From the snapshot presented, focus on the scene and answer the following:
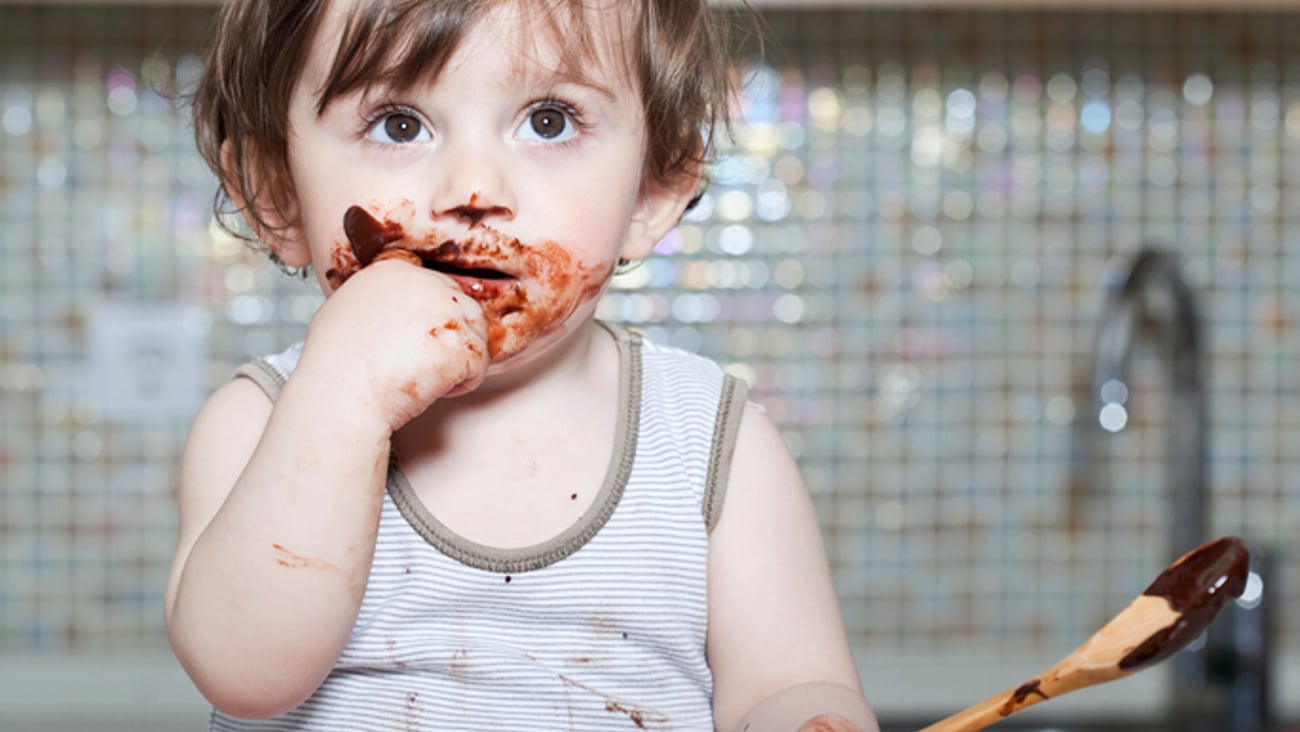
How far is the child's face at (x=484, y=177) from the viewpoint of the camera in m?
0.57

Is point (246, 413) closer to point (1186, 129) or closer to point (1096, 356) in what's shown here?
point (1096, 356)

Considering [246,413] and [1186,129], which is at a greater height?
[1186,129]

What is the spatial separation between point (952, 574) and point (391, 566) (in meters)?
0.96

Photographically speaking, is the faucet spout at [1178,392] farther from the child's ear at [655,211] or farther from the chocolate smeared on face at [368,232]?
the chocolate smeared on face at [368,232]

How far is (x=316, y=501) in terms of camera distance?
535 mm

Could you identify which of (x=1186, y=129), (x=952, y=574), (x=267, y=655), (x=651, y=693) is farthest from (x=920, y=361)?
(x=267, y=655)

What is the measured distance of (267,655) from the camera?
54 centimetres

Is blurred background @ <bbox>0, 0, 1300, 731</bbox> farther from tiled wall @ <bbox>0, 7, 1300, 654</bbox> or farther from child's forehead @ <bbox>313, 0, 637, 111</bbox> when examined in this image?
child's forehead @ <bbox>313, 0, 637, 111</bbox>

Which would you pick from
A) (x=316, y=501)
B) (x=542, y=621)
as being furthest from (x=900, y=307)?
(x=316, y=501)

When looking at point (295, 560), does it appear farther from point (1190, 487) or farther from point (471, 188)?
point (1190, 487)

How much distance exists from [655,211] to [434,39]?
0.60 ft

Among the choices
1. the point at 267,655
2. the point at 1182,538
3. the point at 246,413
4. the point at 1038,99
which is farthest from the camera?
the point at 1038,99

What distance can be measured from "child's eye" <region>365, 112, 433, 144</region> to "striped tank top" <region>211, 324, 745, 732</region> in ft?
0.50

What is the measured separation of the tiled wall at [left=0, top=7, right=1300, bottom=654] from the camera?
140 cm
